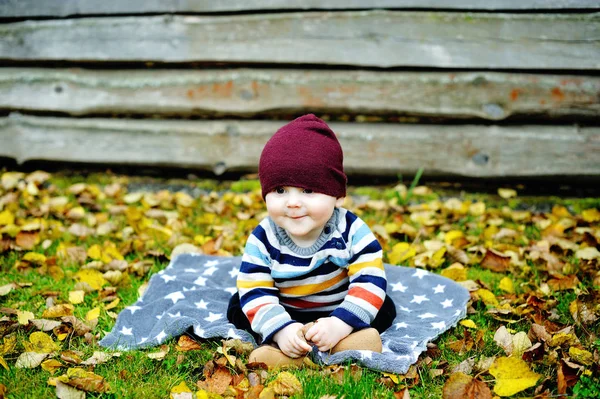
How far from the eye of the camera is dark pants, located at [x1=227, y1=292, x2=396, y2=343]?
2.15 m

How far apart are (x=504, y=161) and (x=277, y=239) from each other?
226cm

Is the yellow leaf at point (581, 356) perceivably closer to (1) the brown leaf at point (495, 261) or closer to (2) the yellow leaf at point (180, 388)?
(1) the brown leaf at point (495, 261)

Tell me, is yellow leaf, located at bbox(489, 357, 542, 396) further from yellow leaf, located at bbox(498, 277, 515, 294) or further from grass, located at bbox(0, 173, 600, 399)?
yellow leaf, located at bbox(498, 277, 515, 294)

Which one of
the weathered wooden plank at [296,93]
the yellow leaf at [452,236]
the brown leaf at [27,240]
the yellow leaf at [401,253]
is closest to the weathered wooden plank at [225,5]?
the weathered wooden plank at [296,93]

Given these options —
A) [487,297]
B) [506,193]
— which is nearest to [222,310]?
[487,297]

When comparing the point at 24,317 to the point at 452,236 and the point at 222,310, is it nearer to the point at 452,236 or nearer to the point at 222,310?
the point at 222,310

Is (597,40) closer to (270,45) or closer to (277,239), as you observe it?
(270,45)

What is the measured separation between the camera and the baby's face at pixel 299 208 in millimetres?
1921

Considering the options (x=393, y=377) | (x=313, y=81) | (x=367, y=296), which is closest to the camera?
(x=393, y=377)

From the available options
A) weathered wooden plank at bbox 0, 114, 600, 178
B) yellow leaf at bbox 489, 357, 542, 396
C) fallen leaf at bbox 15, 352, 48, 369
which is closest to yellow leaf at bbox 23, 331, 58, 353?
fallen leaf at bbox 15, 352, 48, 369

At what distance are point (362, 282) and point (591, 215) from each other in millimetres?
2085

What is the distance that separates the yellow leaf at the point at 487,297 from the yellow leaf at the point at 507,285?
0.12 m

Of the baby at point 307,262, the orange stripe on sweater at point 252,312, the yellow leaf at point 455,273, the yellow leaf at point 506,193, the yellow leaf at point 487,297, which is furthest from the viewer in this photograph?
the yellow leaf at point 506,193

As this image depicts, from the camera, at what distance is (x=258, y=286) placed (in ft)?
6.77
